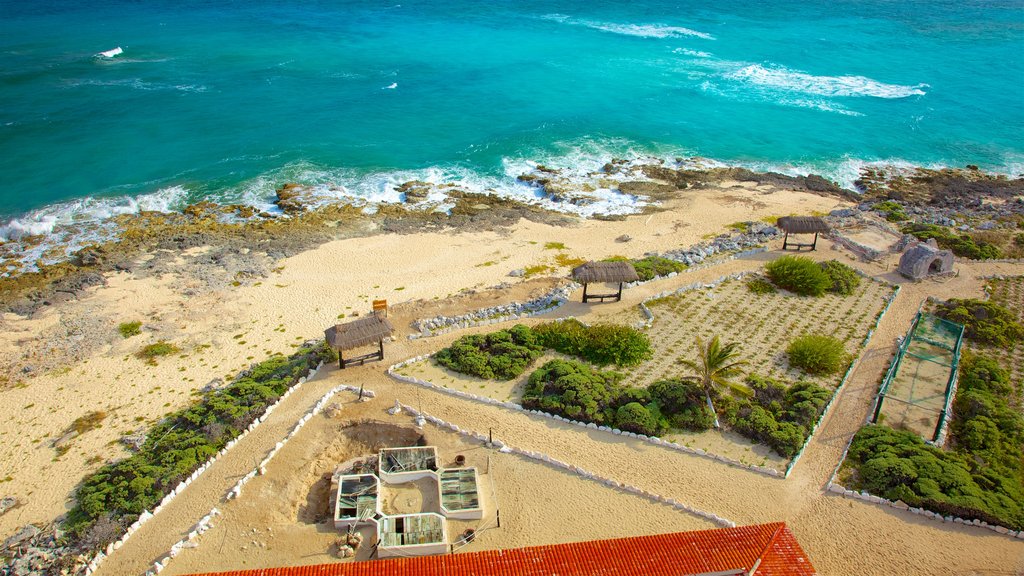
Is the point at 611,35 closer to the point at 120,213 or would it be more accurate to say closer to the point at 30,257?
the point at 120,213

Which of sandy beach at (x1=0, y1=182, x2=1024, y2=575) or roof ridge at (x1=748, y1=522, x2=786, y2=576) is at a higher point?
roof ridge at (x1=748, y1=522, x2=786, y2=576)

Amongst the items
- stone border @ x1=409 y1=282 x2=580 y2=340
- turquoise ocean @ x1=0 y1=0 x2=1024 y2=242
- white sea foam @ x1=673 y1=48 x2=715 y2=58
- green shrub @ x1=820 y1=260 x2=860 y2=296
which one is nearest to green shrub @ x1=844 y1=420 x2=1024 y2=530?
green shrub @ x1=820 y1=260 x2=860 y2=296

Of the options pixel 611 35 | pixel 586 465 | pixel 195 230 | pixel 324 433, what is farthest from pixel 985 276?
pixel 611 35

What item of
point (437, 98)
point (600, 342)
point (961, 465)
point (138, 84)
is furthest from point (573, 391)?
point (138, 84)

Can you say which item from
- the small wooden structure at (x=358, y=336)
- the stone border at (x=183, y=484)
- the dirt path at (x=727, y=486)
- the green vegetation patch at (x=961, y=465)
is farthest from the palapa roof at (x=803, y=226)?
the stone border at (x=183, y=484)

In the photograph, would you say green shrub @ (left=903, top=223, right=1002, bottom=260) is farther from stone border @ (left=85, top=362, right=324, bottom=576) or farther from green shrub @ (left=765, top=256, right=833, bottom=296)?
stone border @ (left=85, top=362, right=324, bottom=576)
